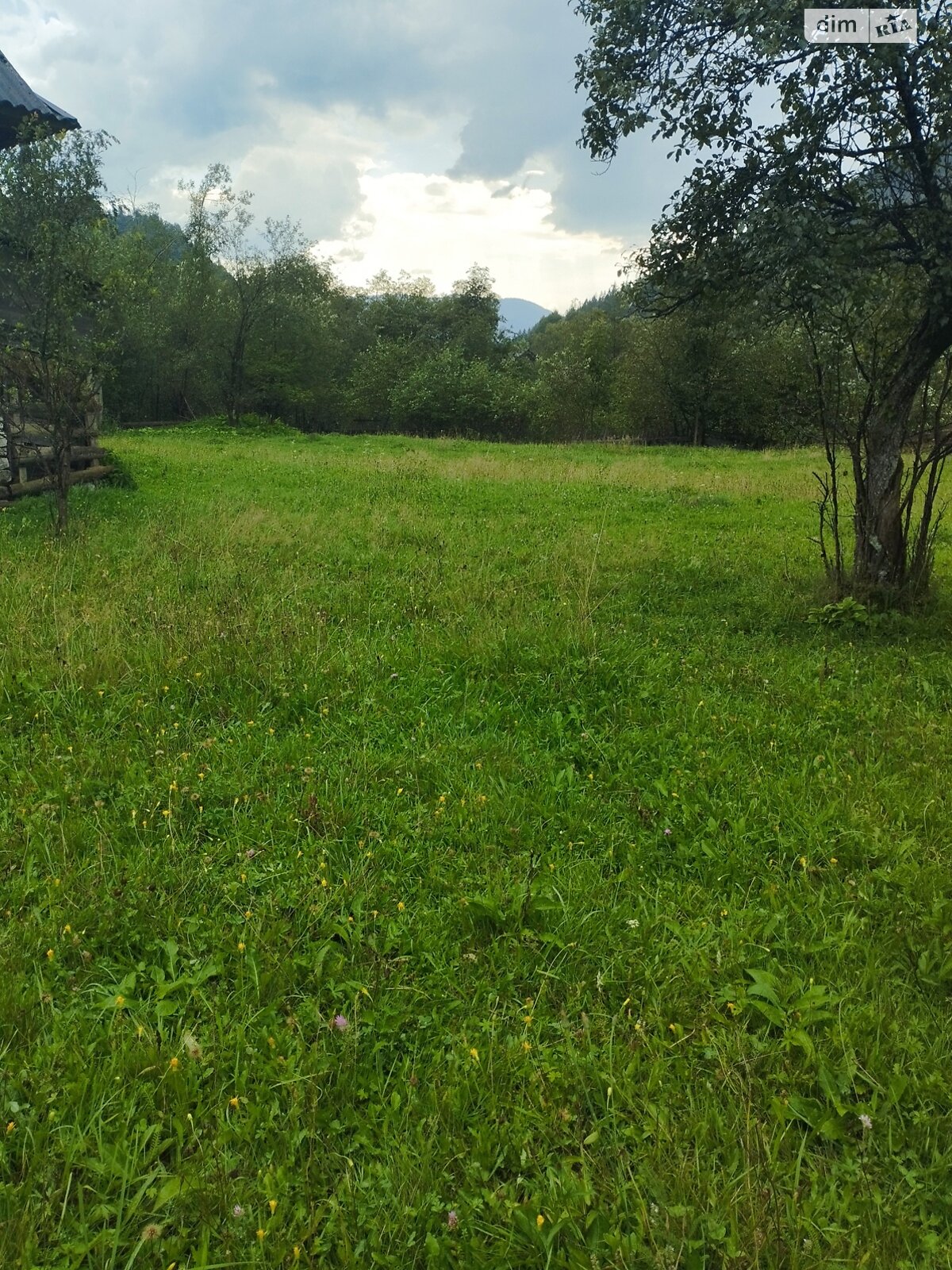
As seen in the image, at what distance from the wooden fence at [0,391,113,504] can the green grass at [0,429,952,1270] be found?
15.0 ft

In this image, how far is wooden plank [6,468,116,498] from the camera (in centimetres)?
1095

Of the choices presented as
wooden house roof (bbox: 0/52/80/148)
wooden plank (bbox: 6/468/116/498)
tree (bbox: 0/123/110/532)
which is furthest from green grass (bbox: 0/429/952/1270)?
wooden house roof (bbox: 0/52/80/148)

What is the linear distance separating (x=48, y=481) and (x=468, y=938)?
11.6m

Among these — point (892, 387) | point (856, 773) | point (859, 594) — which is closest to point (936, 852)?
point (856, 773)

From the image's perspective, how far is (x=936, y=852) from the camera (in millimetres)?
3287

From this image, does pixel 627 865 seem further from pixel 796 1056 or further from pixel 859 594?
pixel 859 594

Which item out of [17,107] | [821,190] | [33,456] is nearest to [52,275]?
[33,456]

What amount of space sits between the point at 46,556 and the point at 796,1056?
7.94m

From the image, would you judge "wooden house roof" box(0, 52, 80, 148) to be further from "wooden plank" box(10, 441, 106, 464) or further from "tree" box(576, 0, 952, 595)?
"tree" box(576, 0, 952, 595)

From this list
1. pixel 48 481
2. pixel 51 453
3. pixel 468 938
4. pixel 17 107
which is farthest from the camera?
pixel 51 453

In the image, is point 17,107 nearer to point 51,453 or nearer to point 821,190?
point 51,453

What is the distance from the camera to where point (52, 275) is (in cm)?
842

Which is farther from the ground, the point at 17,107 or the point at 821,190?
the point at 17,107

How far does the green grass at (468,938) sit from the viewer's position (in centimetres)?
193
